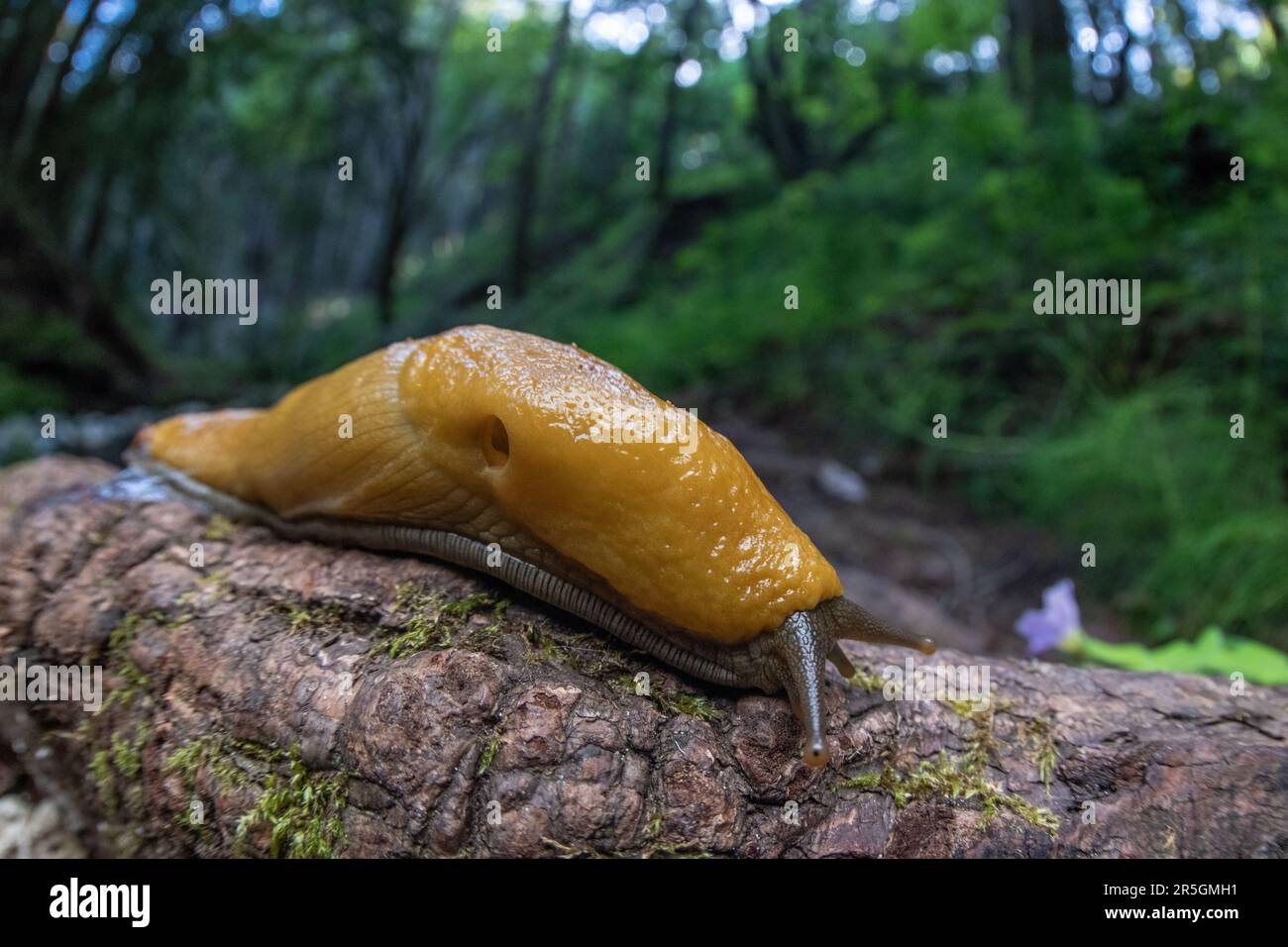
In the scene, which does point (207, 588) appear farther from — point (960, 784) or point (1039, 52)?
point (1039, 52)

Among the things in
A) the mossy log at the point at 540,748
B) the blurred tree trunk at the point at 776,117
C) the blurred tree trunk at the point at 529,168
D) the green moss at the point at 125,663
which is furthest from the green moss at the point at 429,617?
the blurred tree trunk at the point at 529,168

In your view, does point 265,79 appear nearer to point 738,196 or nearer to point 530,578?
point 738,196

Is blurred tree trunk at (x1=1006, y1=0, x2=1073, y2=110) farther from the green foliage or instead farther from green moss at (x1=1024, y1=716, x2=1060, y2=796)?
green moss at (x1=1024, y1=716, x2=1060, y2=796)

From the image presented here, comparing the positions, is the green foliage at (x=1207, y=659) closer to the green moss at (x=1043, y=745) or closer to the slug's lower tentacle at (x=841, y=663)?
the green moss at (x=1043, y=745)

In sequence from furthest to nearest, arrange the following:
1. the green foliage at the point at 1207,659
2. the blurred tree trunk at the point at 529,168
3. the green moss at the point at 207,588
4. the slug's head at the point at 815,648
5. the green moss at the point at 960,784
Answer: the blurred tree trunk at the point at 529,168 → the green foliage at the point at 1207,659 → the green moss at the point at 207,588 → the green moss at the point at 960,784 → the slug's head at the point at 815,648

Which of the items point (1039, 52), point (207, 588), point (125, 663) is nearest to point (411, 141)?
point (1039, 52)

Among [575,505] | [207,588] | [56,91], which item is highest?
[56,91]
